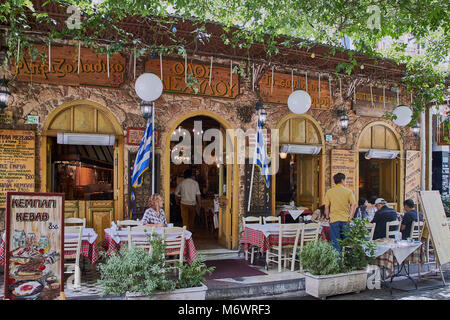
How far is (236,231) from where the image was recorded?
9102 millimetres

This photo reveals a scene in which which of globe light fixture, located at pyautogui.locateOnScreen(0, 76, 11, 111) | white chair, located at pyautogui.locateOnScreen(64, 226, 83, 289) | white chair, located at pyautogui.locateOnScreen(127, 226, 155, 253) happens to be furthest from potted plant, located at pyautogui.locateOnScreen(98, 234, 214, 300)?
globe light fixture, located at pyautogui.locateOnScreen(0, 76, 11, 111)

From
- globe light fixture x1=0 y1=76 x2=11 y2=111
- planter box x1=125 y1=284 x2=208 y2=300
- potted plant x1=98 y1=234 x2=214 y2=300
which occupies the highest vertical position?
globe light fixture x1=0 y1=76 x2=11 y2=111

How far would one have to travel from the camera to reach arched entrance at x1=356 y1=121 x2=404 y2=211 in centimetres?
1102

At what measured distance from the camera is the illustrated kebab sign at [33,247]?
3.89 m

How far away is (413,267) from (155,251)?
19.9 feet

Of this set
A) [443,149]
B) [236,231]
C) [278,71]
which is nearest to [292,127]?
[278,71]

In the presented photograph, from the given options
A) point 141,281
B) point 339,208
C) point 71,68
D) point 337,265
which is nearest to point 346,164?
point 339,208

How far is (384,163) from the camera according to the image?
12.0 metres

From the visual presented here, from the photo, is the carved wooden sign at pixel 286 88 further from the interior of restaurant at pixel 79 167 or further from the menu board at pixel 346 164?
the interior of restaurant at pixel 79 167

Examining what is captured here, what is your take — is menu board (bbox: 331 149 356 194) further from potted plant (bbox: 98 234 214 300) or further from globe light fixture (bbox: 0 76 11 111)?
globe light fixture (bbox: 0 76 11 111)

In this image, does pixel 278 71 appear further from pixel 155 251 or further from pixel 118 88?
pixel 155 251

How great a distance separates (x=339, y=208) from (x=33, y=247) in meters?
5.18

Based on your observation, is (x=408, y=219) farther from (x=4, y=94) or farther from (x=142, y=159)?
(x=4, y=94)

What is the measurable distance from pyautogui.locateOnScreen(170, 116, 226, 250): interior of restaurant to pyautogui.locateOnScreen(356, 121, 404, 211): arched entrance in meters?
4.25
